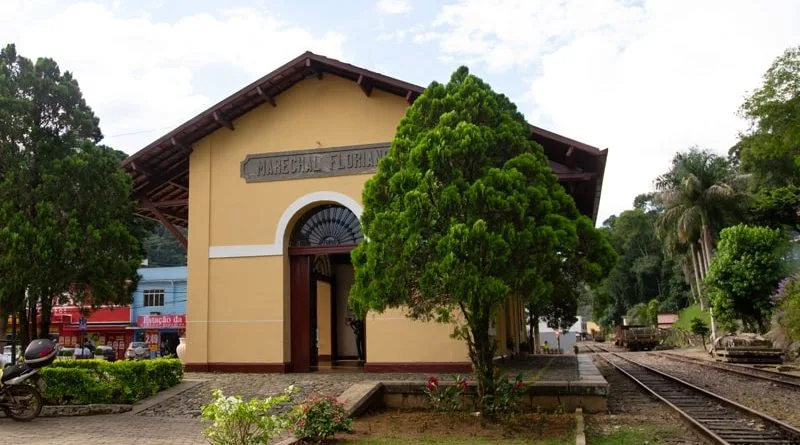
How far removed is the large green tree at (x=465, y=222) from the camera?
8.59 metres

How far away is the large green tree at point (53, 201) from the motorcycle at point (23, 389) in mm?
1565

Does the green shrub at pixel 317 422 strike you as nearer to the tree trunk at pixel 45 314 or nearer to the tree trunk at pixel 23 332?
the tree trunk at pixel 45 314

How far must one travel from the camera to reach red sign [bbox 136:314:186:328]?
4194 centimetres

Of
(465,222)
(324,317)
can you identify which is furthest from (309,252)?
(465,222)

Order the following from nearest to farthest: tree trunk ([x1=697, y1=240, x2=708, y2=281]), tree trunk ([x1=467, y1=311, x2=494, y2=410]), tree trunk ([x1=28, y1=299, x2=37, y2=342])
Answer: tree trunk ([x1=467, y1=311, x2=494, y2=410])
tree trunk ([x1=28, y1=299, x2=37, y2=342])
tree trunk ([x1=697, y1=240, x2=708, y2=281])

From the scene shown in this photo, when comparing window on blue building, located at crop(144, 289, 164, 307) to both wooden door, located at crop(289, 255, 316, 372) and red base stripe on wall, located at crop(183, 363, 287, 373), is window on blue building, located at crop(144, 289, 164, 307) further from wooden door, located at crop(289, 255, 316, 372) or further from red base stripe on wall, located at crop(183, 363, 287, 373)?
wooden door, located at crop(289, 255, 316, 372)

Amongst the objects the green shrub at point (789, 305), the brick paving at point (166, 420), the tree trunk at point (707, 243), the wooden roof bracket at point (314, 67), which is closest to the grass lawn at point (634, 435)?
the brick paving at point (166, 420)

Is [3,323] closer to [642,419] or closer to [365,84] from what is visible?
[365,84]

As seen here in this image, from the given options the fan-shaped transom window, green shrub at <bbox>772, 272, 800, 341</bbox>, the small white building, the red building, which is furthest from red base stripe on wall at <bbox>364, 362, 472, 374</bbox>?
the small white building

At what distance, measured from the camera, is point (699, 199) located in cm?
4634

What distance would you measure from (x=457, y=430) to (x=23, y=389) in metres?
6.03

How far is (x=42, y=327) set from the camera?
11719 mm

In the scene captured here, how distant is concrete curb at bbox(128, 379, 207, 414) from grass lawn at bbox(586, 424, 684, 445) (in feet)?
22.2

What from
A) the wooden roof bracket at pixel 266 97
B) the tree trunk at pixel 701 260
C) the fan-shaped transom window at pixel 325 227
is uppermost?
the wooden roof bracket at pixel 266 97
